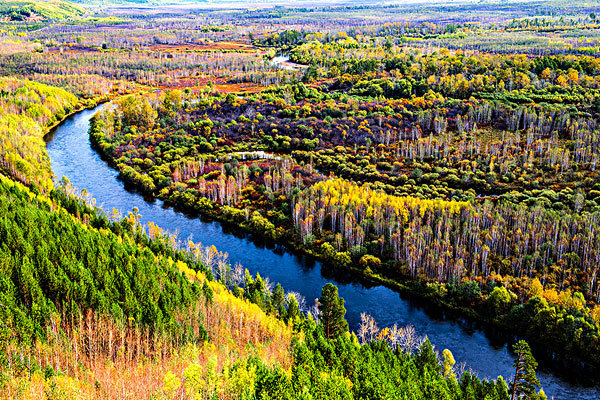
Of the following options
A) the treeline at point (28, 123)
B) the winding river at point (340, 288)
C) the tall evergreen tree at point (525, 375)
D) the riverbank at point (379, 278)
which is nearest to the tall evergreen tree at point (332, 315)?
the winding river at point (340, 288)

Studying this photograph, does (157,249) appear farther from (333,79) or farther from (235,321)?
(333,79)

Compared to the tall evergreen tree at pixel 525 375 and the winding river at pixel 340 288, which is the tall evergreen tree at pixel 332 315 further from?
the tall evergreen tree at pixel 525 375

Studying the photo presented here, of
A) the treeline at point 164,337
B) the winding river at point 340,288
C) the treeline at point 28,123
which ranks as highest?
the treeline at point 28,123

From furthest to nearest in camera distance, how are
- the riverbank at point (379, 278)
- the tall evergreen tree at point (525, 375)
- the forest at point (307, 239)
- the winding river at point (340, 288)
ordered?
the riverbank at point (379, 278) → the winding river at point (340, 288) → the tall evergreen tree at point (525, 375) → the forest at point (307, 239)

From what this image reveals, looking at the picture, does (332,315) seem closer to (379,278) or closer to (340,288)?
(340,288)

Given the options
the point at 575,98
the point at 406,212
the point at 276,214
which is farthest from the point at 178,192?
the point at 575,98

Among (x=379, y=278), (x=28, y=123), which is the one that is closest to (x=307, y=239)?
(x=379, y=278)

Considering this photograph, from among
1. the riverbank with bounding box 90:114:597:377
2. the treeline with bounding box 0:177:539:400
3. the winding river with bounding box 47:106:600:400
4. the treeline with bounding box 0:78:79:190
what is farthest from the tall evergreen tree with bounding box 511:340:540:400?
the treeline with bounding box 0:78:79:190
